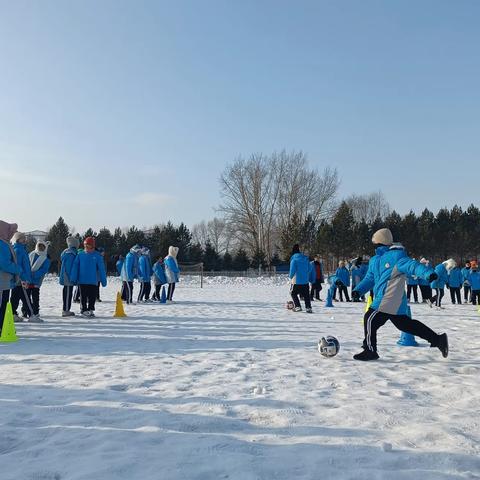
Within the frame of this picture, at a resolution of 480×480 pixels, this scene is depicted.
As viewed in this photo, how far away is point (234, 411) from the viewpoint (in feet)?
14.5

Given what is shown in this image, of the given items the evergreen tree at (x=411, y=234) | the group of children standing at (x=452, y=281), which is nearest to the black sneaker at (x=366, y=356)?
the group of children standing at (x=452, y=281)

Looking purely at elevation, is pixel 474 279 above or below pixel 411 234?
below

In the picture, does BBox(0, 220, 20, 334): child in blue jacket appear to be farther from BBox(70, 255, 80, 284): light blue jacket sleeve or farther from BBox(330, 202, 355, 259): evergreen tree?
BBox(330, 202, 355, 259): evergreen tree

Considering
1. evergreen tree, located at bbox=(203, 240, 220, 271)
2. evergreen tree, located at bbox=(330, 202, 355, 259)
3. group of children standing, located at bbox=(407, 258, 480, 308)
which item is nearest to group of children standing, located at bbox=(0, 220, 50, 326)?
group of children standing, located at bbox=(407, 258, 480, 308)

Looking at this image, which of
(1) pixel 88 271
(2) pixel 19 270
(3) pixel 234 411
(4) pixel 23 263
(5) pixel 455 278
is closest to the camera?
(3) pixel 234 411

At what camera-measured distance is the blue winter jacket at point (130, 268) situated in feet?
55.6

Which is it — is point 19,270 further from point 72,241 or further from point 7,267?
point 72,241

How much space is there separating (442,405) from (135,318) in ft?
29.9

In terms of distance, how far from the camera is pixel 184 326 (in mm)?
10969

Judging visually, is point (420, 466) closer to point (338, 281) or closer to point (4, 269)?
point (4, 269)

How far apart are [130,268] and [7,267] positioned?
28.1 ft

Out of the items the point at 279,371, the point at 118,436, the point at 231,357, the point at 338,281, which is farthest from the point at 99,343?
the point at 338,281

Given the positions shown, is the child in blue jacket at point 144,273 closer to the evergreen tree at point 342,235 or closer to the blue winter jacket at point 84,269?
the blue winter jacket at point 84,269

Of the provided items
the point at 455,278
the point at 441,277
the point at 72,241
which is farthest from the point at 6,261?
the point at 455,278
